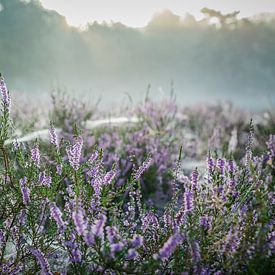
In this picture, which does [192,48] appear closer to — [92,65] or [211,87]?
[211,87]

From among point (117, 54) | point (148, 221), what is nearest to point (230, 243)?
point (148, 221)

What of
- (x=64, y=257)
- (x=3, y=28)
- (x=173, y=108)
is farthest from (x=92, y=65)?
(x=64, y=257)

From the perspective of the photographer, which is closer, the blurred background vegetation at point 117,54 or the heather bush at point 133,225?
the heather bush at point 133,225

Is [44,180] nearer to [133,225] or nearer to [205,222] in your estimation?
[133,225]

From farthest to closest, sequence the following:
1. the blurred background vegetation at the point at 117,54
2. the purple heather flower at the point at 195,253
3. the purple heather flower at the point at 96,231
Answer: the blurred background vegetation at the point at 117,54 < the purple heather flower at the point at 195,253 < the purple heather flower at the point at 96,231

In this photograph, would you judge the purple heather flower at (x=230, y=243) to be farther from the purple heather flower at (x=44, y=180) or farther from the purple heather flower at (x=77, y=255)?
the purple heather flower at (x=44, y=180)

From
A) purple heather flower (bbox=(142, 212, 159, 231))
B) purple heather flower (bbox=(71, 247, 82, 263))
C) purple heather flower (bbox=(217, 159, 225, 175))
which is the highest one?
purple heather flower (bbox=(217, 159, 225, 175))

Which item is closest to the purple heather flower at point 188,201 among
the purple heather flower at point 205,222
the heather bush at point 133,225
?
the heather bush at point 133,225

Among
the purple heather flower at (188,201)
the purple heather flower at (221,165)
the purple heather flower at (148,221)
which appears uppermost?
the purple heather flower at (221,165)

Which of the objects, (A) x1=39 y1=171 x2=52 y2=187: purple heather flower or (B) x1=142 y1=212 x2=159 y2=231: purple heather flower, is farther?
(A) x1=39 y1=171 x2=52 y2=187: purple heather flower

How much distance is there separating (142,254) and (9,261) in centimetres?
66

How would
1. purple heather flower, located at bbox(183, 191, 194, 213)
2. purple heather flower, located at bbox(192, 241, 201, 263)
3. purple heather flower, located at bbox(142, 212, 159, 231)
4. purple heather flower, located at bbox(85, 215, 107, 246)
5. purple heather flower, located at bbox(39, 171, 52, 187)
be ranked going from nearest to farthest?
purple heather flower, located at bbox(85, 215, 107, 246) → purple heather flower, located at bbox(192, 241, 201, 263) → purple heather flower, located at bbox(183, 191, 194, 213) → purple heather flower, located at bbox(142, 212, 159, 231) → purple heather flower, located at bbox(39, 171, 52, 187)

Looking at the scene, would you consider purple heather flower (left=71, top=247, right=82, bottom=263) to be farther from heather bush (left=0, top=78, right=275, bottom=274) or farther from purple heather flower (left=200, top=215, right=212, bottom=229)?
purple heather flower (left=200, top=215, right=212, bottom=229)

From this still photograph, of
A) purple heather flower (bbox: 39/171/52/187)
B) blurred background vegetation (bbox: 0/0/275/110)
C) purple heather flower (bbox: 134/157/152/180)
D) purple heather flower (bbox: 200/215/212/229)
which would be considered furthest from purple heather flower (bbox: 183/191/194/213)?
blurred background vegetation (bbox: 0/0/275/110)
